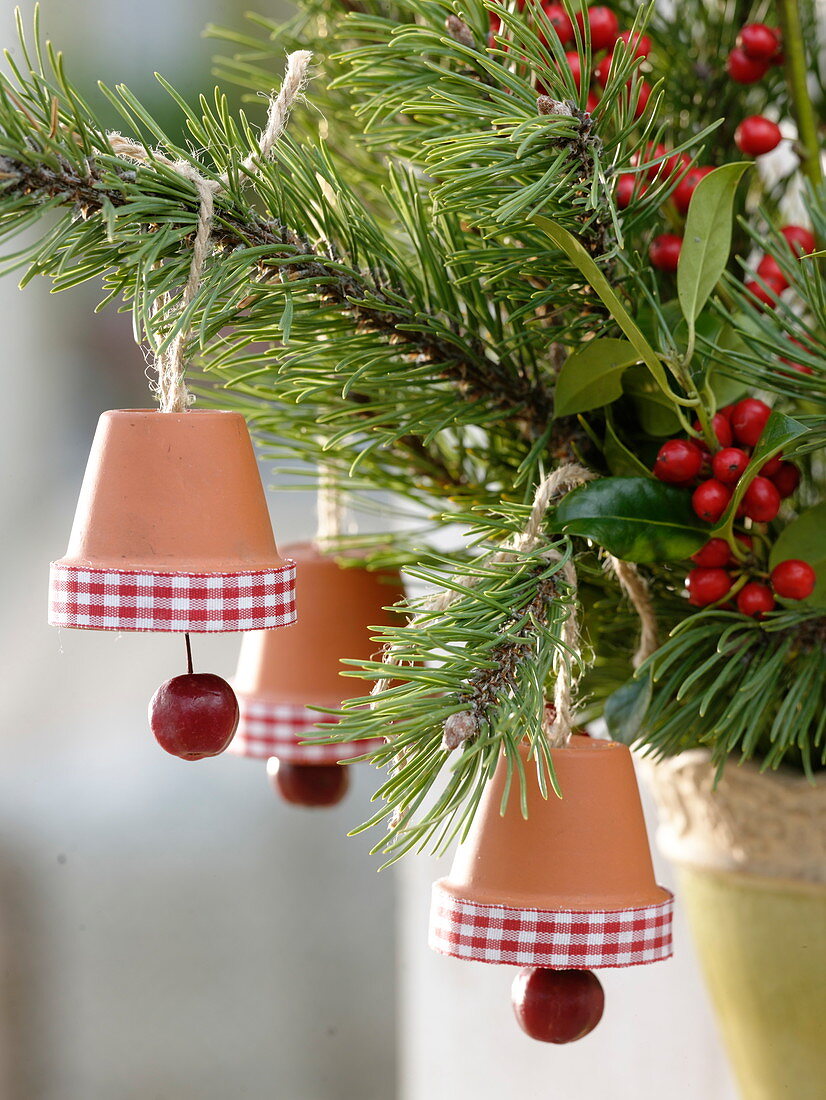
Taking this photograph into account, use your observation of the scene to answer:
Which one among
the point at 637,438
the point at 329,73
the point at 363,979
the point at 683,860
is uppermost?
the point at 329,73

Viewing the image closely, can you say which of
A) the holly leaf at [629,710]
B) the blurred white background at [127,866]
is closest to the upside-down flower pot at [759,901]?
the holly leaf at [629,710]

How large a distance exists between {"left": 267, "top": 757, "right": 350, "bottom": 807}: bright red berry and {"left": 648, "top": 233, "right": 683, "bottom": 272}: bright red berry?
0.67 ft

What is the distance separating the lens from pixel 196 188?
0.80 ft

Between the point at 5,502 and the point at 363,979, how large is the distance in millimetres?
497

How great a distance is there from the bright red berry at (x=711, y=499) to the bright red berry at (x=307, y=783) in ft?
0.61

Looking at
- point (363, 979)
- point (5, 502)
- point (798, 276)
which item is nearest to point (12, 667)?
point (5, 502)

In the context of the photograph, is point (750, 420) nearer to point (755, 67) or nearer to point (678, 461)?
point (678, 461)

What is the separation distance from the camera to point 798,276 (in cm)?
29

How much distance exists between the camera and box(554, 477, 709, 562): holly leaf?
0.87ft

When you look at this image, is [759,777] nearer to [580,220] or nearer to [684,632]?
[684,632]

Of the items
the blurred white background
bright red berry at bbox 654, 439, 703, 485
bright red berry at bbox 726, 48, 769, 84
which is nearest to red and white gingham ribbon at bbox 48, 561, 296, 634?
bright red berry at bbox 654, 439, 703, 485

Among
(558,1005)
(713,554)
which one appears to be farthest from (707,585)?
(558,1005)

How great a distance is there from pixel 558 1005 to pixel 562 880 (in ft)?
0.13

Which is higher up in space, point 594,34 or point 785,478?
point 594,34
